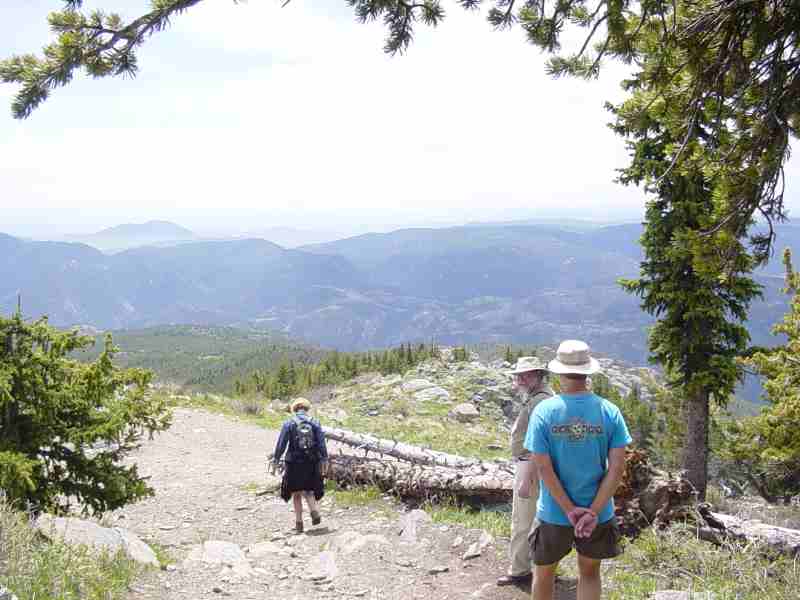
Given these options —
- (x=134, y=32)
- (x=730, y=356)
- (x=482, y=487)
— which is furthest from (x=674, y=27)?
(x=730, y=356)

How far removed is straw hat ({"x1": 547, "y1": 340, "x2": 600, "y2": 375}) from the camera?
4.20m

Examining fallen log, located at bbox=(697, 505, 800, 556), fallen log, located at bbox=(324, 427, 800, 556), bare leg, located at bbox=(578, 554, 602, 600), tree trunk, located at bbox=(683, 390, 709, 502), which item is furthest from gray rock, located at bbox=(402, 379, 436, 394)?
bare leg, located at bbox=(578, 554, 602, 600)

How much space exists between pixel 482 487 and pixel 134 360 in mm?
156895

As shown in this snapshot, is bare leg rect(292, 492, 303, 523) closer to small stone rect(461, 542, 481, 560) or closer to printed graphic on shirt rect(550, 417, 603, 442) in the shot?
small stone rect(461, 542, 481, 560)

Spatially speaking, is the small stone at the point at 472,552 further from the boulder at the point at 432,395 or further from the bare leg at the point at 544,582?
the boulder at the point at 432,395

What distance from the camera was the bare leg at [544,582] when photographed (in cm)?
428

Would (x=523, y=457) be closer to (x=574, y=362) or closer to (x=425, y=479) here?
(x=574, y=362)

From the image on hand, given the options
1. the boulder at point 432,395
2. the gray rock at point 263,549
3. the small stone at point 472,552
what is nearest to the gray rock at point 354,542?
the gray rock at point 263,549

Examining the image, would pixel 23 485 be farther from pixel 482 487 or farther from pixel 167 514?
pixel 482 487

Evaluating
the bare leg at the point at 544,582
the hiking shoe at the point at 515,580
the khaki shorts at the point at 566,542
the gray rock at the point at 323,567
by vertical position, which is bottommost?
the gray rock at the point at 323,567

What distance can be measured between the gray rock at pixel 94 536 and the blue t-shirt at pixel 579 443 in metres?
4.36

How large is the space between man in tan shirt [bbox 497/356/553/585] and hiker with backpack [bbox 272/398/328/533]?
12.5 feet

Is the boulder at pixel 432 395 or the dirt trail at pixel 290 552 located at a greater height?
the dirt trail at pixel 290 552

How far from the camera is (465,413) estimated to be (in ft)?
79.8
